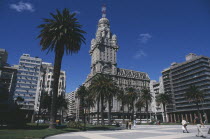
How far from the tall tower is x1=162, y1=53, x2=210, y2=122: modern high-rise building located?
1679 inches

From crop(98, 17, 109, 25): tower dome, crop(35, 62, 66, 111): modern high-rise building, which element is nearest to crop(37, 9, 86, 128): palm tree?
crop(35, 62, 66, 111): modern high-rise building

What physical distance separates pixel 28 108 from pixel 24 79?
19699mm

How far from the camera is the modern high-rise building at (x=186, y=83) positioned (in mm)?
93181

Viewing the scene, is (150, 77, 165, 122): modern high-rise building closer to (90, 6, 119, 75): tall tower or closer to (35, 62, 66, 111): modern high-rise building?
(90, 6, 119, 75): tall tower

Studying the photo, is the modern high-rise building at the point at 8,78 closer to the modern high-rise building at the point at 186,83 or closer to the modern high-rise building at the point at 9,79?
the modern high-rise building at the point at 9,79

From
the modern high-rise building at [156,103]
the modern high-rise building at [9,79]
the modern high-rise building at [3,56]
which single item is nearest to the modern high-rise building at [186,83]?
the modern high-rise building at [156,103]

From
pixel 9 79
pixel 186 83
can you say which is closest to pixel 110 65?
pixel 186 83

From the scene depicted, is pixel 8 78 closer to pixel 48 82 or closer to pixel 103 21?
pixel 48 82

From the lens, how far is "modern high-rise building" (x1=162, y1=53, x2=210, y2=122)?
93.2 meters

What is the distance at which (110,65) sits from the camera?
429 ft

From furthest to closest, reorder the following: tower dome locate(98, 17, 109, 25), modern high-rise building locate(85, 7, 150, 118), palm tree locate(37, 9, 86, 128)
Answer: tower dome locate(98, 17, 109, 25)
modern high-rise building locate(85, 7, 150, 118)
palm tree locate(37, 9, 86, 128)

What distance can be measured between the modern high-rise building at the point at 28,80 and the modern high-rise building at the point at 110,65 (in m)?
42.4

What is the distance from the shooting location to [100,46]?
130000mm

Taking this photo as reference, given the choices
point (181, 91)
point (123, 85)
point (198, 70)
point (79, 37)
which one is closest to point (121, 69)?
point (123, 85)
